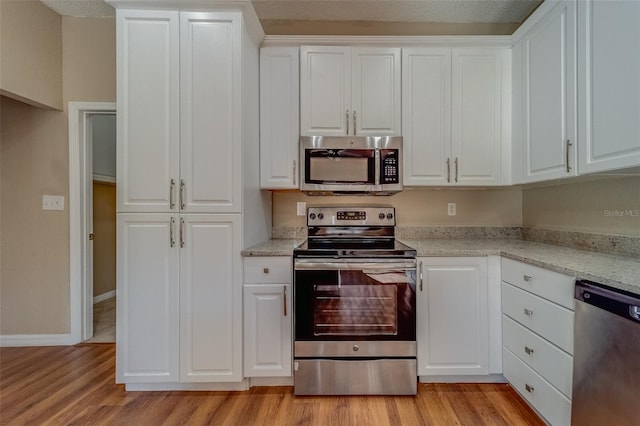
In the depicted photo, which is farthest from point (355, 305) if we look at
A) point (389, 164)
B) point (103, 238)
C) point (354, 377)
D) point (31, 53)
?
point (103, 238)

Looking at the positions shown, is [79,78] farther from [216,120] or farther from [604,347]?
[604,347]

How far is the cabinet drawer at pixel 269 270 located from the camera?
1930mm

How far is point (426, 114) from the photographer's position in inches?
90.4

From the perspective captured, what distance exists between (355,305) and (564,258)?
3.86 ft

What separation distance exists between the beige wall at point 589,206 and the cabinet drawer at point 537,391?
0.96 m

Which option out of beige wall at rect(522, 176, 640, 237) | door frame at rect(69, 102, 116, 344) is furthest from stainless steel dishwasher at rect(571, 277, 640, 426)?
door frame at rect(69, 102, 116, 344)

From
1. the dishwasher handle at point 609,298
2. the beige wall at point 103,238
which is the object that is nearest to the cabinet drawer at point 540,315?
the dishwasher handle at point 609,298

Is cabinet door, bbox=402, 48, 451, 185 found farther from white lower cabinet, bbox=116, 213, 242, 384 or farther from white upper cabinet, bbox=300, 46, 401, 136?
white lower cabinet, bbox=116, 213, 242, 384

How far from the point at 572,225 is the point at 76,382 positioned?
354 cm

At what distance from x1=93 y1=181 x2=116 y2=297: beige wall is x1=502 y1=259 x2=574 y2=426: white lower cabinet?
4265mm

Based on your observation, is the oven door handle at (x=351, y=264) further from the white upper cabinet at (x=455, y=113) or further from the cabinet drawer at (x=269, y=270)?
the white upper cabinet at (x=455, y=113)

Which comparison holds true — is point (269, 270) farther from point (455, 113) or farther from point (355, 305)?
point (455, 113)

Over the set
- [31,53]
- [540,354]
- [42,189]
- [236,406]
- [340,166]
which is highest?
[31,53]

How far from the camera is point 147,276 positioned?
1.90 metres
